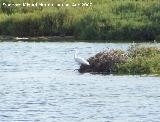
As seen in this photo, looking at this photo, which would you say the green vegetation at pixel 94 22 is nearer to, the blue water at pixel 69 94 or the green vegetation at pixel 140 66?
the blue water at pixel 69 94

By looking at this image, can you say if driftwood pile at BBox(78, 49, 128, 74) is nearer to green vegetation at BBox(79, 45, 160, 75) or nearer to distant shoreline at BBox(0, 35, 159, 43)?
green vegetation at BBox(79, 45, 160, 75)

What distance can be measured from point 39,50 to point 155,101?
2296 centimetres

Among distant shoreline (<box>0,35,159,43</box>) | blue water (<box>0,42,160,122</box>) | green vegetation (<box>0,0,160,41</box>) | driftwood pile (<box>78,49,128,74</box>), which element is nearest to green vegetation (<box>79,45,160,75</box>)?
driftwood pile (<box>78,49,128,74</box>)

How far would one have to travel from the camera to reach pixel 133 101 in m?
27.8

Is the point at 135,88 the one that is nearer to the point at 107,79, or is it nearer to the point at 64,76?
the point at 107,79

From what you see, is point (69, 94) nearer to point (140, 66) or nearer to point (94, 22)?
point (140, 66)

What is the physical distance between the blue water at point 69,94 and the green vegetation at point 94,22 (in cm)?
1886

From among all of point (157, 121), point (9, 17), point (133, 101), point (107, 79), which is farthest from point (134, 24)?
point (157, 121)

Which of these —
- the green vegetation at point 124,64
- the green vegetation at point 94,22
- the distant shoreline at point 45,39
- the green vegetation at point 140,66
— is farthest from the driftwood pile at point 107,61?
the green vegetation at point 94,22

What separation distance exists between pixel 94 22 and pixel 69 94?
33498mm

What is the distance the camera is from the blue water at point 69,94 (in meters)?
25.0

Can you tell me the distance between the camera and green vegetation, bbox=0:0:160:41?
61688 millimetres

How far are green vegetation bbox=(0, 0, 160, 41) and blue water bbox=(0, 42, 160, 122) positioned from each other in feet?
61.9

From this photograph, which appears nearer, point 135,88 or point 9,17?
point 135,88
